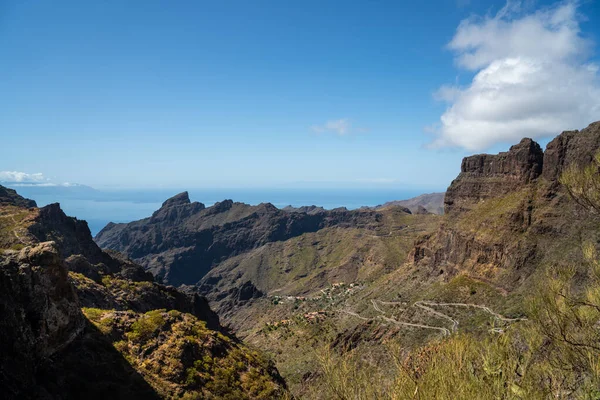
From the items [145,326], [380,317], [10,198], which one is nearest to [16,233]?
[145,326]

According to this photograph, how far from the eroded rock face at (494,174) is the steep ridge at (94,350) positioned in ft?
233

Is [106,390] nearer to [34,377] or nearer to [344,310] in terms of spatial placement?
[34,377]

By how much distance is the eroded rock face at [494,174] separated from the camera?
72.3 m

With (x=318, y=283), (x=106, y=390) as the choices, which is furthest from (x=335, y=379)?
(x=318, y=283)

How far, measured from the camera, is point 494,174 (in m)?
83.6

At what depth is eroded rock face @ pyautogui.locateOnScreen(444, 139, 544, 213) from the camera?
72.3m

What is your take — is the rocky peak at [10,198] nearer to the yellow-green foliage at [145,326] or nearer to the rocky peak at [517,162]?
the yellow-green foliage at [145,326]

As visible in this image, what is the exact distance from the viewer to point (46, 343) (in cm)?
1420

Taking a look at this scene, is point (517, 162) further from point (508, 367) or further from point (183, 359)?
point (183, 359)

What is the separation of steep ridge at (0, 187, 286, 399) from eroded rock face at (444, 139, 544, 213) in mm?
71003

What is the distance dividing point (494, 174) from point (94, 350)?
8698 cm

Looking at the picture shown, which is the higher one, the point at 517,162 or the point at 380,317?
the point at 517,162

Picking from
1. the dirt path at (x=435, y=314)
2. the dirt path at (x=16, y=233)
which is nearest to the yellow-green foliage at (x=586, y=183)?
the dirt path at (x=435, y=314)

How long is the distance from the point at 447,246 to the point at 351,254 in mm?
104382
